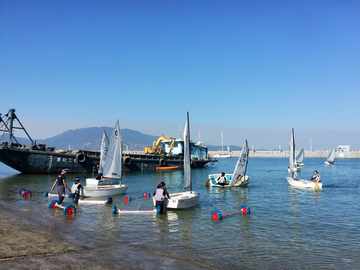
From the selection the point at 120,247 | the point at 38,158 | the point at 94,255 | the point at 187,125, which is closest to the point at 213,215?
the point at 187,125

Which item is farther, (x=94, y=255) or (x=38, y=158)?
(x=38, y=158)

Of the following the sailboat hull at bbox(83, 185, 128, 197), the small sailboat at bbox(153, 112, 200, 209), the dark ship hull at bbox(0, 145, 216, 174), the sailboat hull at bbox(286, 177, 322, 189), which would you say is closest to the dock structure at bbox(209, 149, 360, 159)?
the sailboat hull at bbox(286, 177, 322, 189)

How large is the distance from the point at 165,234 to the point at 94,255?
424 cm

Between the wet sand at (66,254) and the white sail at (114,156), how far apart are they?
1152cm

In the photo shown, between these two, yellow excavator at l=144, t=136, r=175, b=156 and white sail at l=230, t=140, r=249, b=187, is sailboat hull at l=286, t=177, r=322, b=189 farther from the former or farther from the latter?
yellow excavator at l=144, t=136, r=175, b=156

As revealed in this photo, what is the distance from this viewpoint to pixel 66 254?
777 cm

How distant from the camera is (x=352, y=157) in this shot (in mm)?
137375

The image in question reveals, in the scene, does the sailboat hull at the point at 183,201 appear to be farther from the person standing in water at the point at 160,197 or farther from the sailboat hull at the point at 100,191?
the sailboat hull at the point at 100,191

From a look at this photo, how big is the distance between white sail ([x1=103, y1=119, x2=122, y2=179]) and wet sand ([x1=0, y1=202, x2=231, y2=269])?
37.8 feet

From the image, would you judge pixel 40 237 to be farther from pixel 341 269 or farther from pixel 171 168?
pixel 171 168

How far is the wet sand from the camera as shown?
697 centimetres

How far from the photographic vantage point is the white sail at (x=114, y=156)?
2197 cm

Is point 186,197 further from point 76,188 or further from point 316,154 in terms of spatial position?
point 316,154

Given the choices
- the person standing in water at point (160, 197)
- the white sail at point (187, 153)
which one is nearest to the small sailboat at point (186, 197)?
the white sail at point (187, 153)
